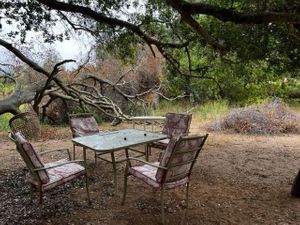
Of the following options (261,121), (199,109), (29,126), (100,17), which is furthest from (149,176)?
(199,109)

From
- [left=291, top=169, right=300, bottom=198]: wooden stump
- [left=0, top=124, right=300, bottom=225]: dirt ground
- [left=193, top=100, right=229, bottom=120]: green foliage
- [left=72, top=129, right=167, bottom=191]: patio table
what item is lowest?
[left=0, top=124, right=300, bottom=225]: dirt ground

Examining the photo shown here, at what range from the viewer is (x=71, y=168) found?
377 centimetres

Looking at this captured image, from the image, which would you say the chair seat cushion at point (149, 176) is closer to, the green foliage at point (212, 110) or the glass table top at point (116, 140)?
the glass table top at point (116, 140)

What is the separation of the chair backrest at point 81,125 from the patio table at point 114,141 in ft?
2.58

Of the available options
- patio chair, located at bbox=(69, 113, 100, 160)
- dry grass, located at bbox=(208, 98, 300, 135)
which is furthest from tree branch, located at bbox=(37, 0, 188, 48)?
dry grass, located at bbox=(208, 98, 300, 135)

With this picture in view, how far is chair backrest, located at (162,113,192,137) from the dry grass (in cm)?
336

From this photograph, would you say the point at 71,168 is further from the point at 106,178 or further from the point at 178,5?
the point at 178,5

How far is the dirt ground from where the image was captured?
344cm

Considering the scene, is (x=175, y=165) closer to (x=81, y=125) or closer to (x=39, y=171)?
(x=39, y=171)

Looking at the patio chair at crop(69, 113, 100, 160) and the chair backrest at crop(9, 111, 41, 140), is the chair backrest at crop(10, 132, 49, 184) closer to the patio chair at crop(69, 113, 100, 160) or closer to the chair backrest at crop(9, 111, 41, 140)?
the patio chair at crop(69, 113, 100, 160)

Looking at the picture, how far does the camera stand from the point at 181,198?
397 cm

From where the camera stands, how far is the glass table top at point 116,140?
4.09 meters

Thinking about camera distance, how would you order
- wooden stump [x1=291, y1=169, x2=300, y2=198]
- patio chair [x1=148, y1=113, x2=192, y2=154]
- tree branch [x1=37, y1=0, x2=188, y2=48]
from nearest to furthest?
wooden stump [x1=291, y1=169, x2=300, y2=198]
tree branch [x1=37, y1=0, x2=188, y2=48]
patio chair [x1=148, y1=113, x2=192, y2=154]

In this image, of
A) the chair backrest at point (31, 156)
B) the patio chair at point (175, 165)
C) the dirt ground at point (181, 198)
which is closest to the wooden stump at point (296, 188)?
the dirt ground at point (181, 198)
